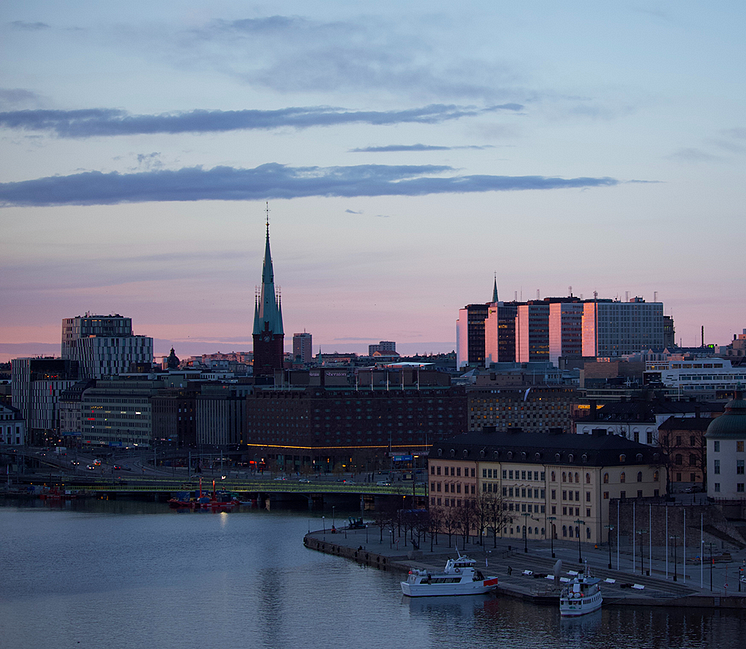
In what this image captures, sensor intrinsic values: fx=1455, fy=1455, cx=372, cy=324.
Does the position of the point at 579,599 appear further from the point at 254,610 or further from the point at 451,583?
the point at 254,610

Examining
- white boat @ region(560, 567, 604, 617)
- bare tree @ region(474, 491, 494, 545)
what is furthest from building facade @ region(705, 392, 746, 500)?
white boat @ region(560, 567, 604, 617)

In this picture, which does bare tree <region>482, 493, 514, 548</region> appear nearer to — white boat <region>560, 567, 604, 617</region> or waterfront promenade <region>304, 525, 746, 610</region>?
waterfront promenade <region>304, 525, 746, 610</region>

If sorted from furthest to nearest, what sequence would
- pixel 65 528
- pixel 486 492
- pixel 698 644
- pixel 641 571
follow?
pixel 65 528
pixel 486 492
pixel 641 571
pixel 698 644

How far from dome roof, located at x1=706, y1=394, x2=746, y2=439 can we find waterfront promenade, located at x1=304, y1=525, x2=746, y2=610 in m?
11.6

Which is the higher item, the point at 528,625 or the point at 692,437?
the point at 692,437

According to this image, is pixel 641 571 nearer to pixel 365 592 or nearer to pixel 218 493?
pixel 365 592

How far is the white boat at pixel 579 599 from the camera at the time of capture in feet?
310

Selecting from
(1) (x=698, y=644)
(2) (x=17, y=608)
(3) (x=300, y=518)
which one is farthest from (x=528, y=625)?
(3) (x=300, y=518)

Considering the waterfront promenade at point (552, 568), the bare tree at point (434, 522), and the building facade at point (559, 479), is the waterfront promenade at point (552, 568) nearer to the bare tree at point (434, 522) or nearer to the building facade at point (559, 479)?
the bare tree at point (434, 522)

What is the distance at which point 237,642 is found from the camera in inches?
3617

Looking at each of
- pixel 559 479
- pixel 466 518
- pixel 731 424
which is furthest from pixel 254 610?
pixel 731 424

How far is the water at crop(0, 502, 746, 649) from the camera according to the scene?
91000mm

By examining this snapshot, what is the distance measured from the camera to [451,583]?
104m

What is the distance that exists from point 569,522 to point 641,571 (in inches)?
601
